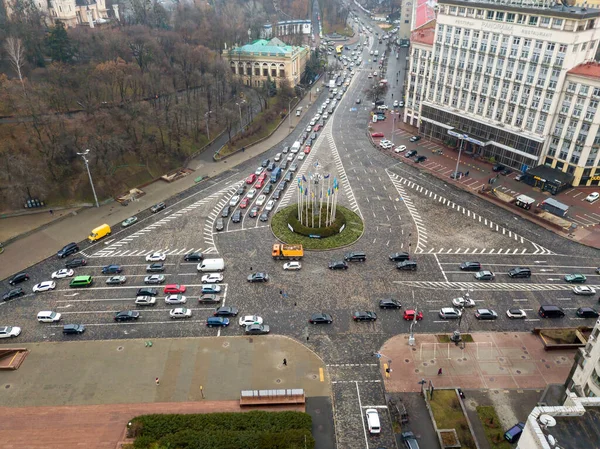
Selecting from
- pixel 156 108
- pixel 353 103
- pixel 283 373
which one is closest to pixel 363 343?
pixel 283 373

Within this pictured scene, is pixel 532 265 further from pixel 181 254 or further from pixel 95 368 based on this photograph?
pixel 95 368

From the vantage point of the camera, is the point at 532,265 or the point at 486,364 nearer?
the point at 486,364

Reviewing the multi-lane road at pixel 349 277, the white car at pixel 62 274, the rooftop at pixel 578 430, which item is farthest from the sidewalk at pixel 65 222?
the rooftop at pixel 578 430

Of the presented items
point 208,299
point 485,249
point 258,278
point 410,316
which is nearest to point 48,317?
point 208,299

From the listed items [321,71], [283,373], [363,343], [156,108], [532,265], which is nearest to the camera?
[283,373]

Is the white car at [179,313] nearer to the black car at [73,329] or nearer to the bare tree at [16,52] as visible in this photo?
the black car at [73,329]

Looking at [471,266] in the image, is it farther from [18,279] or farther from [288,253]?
[18,279]
